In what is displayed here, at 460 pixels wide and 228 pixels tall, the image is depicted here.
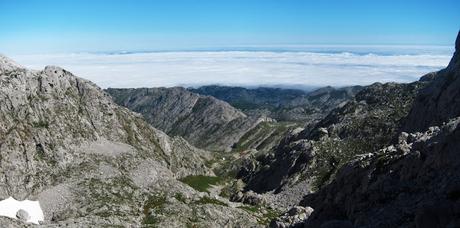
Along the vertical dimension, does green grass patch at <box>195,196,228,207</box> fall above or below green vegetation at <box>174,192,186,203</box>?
below

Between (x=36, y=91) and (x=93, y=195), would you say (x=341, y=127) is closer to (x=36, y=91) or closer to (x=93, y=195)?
(x=93, y=195)

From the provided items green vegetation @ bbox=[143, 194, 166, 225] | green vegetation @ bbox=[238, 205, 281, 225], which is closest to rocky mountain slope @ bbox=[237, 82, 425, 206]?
green vegetation @ bbox=[238, 205, 281, 225]

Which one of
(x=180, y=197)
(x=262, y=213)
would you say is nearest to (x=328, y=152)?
(x=262, y=213)

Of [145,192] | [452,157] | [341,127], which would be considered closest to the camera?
[452,157]

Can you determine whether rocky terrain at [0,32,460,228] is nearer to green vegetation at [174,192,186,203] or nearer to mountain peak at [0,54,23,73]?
green vegetation at [174,192,186,203]

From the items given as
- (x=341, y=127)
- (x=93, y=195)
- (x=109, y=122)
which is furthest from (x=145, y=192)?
(x=341, y=127)

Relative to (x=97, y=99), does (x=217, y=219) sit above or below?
below
